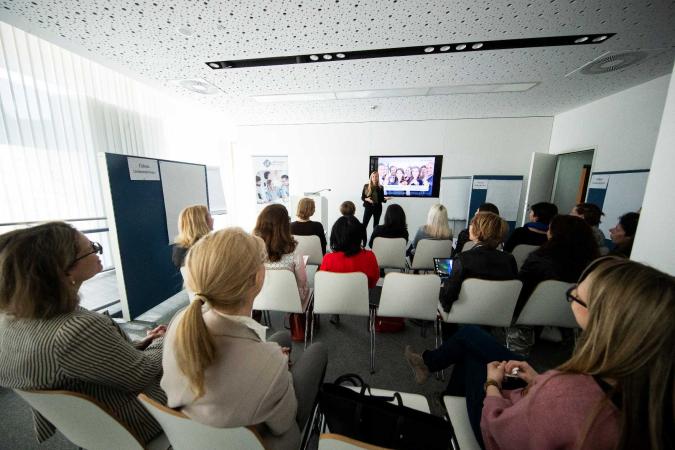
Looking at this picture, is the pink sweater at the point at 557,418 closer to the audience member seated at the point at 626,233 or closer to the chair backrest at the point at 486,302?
the chair backrest at the point at 486,302

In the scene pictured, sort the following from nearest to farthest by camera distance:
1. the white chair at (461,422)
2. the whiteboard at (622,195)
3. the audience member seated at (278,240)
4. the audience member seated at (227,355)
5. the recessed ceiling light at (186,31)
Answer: the audience member seated at (227,355) → the white chair at (461,422) → the recessed ceiling light at (186,31) → the audience member seated at (278,240) → the whiteboard at (622,195)

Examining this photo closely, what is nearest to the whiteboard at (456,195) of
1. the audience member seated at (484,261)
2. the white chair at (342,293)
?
the audience member seated at (484,261)

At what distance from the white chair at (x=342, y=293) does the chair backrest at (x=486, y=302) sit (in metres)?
0.71

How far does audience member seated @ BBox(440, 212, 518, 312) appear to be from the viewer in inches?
68.7

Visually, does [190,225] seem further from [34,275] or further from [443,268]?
[443,268]

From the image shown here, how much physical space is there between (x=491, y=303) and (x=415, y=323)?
105 centimetres

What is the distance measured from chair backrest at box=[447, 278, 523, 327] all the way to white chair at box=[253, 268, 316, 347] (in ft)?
4.14

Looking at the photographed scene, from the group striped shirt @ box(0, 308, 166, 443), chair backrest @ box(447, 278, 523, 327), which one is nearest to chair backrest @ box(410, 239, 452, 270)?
chair backrest @ box(447, 278, 523, 327)

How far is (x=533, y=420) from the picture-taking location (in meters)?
0.71

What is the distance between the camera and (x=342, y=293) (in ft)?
6.15

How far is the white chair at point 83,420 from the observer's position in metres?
0.79

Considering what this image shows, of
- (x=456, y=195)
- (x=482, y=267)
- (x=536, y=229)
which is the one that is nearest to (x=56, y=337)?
(x=482, y=267)

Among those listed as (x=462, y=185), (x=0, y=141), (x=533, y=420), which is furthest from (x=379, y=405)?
(x=462, y=185)

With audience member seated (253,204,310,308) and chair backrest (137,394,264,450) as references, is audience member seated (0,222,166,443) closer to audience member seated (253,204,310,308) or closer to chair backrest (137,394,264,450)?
chair backrest (137,394,264,450)
